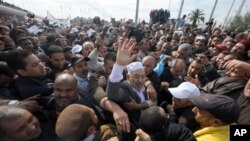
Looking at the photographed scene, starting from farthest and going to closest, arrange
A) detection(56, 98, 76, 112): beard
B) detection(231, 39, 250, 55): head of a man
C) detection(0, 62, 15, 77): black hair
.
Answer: detection(231, 39, 250, 55): head of a man → detection(0, 62, 15, 77): black hair → detection(56, 98, 76, 112): beard

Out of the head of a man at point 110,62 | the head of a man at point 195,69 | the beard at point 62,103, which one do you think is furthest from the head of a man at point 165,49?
the beard at point 62,103

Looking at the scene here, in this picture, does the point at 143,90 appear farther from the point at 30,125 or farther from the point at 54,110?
the point at 30,125

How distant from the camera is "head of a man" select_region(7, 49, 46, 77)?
3.36 meters

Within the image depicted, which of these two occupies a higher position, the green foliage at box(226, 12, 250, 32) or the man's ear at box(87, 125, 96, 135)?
the man's ear at box(87, 125, 96, 135)

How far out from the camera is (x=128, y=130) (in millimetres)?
2512

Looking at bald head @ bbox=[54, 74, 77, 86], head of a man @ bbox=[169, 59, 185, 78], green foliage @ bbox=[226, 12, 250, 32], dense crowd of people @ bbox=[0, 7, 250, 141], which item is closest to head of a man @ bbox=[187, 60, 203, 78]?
dense crowd of people @ bbox=[0, 7, 250, 141]

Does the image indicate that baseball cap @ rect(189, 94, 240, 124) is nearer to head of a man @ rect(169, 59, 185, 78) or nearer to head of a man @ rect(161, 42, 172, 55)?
head of a man @ rect(169, 59, 185, 78)

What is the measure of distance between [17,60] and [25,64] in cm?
15

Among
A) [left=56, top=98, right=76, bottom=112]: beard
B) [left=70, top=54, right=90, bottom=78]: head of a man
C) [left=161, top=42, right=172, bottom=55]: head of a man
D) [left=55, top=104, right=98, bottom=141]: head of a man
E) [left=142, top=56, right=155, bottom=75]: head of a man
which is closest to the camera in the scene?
[left=55, top=104, right=98, bottom=141]: head of a man

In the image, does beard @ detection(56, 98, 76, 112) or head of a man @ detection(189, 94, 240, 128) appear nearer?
head of a man @ detection(189, 94, 240, 128)

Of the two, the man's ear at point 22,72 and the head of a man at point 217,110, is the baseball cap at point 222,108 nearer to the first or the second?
the head of a man at point 217,110

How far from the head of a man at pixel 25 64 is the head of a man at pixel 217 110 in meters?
2.11

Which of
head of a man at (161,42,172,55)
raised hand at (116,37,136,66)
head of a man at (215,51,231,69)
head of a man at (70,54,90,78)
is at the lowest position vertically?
head of a man at (161,42,172,55)

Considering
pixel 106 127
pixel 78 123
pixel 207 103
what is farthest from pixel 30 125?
pixel 207 103
